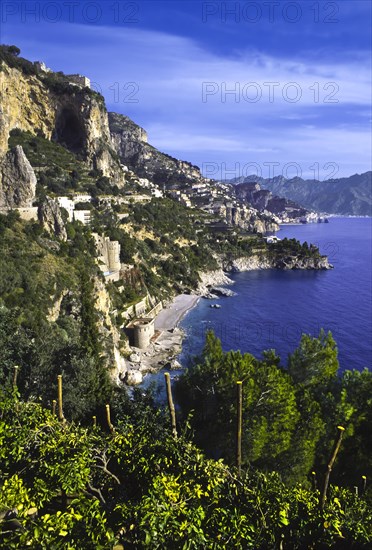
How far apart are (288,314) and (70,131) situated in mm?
52329

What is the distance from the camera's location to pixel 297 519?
6270 millimetres

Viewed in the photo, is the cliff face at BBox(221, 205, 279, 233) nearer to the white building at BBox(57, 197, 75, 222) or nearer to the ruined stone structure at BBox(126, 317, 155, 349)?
the white building at BBox(57, 197, 75, 222)

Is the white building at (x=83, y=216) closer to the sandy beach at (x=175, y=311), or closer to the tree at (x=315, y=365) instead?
the sandy beach at (x=175, y=311)

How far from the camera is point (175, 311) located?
166ft

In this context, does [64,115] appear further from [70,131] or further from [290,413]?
[290,413]

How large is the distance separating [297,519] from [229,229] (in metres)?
91.9

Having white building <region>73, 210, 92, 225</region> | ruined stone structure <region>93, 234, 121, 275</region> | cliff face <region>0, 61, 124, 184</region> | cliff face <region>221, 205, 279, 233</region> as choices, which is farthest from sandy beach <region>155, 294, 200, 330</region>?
cliff face <region>221, 205, 279, 233</region>

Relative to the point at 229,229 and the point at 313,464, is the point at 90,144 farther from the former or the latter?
the point at 313,464

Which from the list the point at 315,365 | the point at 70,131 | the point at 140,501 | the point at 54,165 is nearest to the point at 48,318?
the point at 315,365

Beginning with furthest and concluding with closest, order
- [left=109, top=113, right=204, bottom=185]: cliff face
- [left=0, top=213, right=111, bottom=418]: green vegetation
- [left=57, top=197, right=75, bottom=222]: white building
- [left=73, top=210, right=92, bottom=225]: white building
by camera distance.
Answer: [left=109, top=113, right=204, bottom=185]: cliff face < [left=73, top=210, right=92, bottom=225]: white building < [left=57, top=197, right=75, bottom=222]: white building < [left=0, top=213, right=111, bottom=418]: green vegetation

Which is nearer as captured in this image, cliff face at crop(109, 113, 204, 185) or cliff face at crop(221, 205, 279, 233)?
cliff face at crop(221, 205, 279, 233)

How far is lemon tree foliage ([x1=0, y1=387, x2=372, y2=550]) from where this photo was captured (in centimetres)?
498

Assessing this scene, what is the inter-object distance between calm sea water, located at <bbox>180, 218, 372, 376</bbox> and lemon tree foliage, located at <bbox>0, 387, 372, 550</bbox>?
16.6m

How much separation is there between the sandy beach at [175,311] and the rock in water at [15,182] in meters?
20.0
